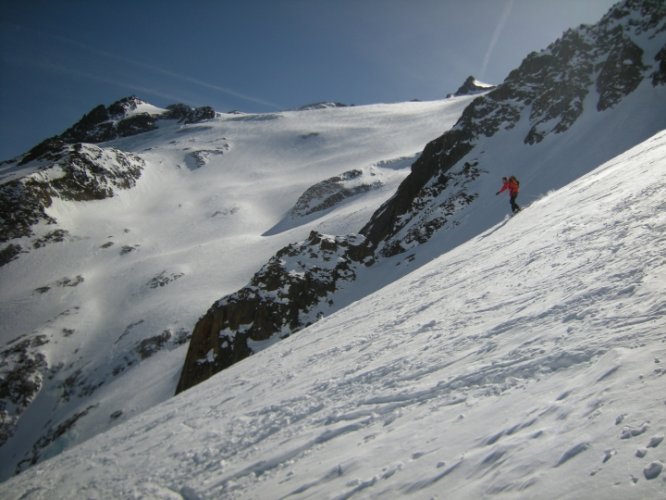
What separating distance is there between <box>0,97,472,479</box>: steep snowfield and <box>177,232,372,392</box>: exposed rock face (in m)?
5.67

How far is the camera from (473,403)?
424cm

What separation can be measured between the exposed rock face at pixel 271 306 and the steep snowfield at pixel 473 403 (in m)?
22.8

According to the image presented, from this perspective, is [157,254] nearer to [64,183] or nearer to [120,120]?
[64,183]

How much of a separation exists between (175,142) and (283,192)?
6041cm

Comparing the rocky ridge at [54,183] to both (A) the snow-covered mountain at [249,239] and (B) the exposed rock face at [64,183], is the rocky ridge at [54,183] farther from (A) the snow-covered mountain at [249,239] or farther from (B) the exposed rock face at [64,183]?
(A) the snow-covered mountain at [249,239]

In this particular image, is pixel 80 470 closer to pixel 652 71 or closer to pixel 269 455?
pixel 269 455

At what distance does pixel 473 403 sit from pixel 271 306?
100ft

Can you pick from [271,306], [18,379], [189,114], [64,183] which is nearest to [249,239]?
[271,306]

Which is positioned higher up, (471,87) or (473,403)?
(471,87)

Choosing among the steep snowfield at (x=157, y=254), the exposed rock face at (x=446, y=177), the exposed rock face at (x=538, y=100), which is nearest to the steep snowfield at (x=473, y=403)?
the exposed rock face at (x=446, y=177)

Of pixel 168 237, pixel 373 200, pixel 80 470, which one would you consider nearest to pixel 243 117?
pixel 168 237

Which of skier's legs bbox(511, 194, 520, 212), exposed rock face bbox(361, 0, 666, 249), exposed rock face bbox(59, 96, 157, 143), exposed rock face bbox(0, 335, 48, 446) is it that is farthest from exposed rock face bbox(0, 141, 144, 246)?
skier's legs bbox(511, 194, 520, 212)

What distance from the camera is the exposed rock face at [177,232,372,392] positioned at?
107 feet

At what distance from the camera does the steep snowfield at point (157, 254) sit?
4172 centimetres
